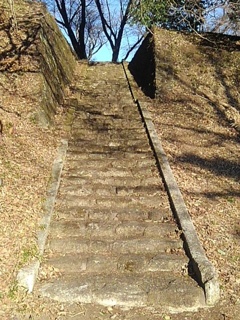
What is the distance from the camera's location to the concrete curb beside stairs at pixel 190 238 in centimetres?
456

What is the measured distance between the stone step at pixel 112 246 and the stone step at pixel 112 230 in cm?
14

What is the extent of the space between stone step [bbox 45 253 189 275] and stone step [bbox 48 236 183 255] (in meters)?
0.13

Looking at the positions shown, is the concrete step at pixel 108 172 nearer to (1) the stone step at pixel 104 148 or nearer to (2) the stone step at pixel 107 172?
(2) the stone step at pixel 107 172

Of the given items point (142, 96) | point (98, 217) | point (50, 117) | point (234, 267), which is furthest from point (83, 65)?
point (234, 267)

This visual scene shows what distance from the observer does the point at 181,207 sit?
6.08 metres

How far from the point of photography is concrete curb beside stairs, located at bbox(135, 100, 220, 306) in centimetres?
456

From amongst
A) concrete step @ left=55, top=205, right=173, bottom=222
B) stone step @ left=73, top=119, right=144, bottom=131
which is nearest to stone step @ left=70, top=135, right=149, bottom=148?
stone step @ left=73, top=119, right=144, bottom=131

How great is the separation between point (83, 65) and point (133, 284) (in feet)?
42.4

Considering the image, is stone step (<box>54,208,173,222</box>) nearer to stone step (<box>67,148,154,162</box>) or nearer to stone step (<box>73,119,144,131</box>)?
stone step (<box>67,148,154,162</box>)

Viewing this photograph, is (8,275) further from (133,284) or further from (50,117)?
(50,117)

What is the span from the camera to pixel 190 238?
5.38 metres

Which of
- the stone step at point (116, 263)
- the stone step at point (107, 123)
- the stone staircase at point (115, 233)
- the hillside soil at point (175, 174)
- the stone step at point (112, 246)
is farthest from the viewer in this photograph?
the stone step at point (107, 123)

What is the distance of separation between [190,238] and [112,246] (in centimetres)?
109

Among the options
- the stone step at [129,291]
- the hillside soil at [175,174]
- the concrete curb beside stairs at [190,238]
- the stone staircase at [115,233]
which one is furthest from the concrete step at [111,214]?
the stone step at [129,291]
